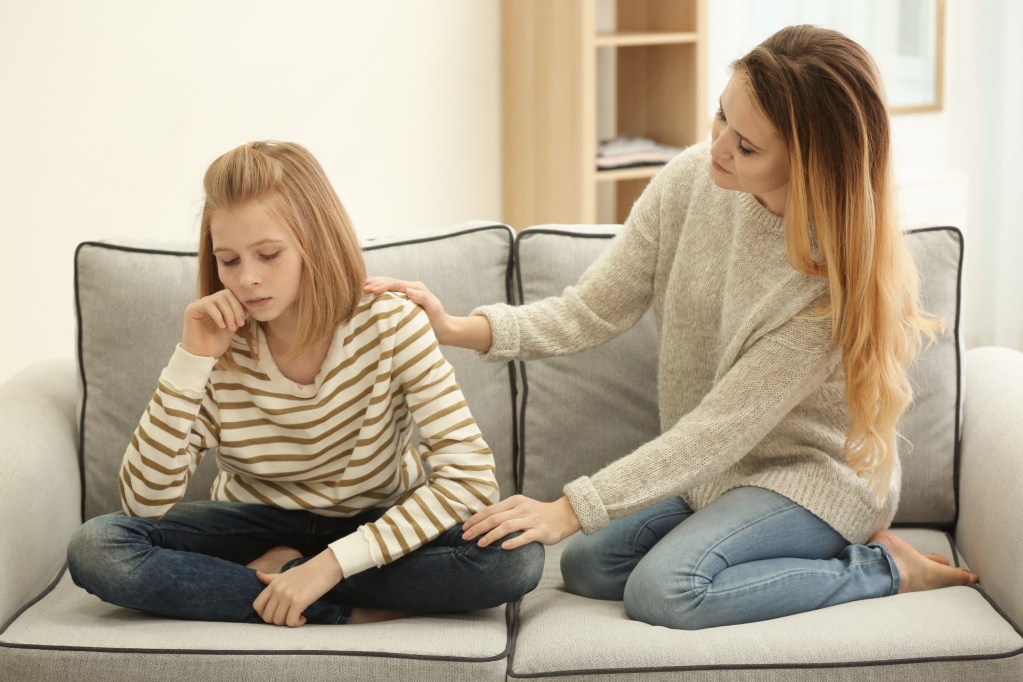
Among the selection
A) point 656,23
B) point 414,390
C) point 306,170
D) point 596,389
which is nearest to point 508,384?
point 596,389

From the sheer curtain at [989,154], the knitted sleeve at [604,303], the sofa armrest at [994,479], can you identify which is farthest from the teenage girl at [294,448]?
the sheer curtain at [989,154]

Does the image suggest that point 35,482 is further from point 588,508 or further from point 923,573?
point 923,573

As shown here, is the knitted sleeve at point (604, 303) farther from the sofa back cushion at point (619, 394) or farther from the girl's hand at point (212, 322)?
the girl's hand at point (212, 322)

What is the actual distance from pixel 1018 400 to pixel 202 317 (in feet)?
3.87

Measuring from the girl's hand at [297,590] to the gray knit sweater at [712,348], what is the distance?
327 mm

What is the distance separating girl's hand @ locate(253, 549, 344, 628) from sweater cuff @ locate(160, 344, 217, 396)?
264mm

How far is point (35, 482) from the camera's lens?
162 cm

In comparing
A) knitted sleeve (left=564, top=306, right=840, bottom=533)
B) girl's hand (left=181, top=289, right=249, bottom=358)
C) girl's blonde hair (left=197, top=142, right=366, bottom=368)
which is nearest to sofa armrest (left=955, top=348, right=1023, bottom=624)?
knitted sleeve (left=564, top=306, right=840, bottom=533)

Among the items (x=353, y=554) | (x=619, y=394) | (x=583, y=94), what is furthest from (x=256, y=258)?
(x=583, y=94)

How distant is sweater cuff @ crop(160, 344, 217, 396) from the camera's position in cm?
150

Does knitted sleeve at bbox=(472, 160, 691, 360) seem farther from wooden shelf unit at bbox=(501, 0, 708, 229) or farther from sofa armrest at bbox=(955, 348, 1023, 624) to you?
wooden shelf unit at bbox=(501, 0, 708, 229)

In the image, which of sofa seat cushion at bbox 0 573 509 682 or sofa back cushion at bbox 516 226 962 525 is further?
sofa back cushion at bbox 516 226 962 525

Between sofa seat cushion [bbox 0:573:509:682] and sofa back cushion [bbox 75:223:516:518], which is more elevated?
sofa back cushion [bbox 75:223:516:518]

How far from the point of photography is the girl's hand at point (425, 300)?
1628 mm
